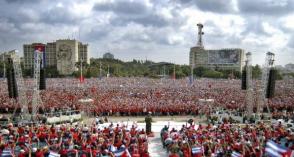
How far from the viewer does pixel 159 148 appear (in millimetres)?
20188

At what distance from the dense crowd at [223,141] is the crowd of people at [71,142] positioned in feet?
4.73

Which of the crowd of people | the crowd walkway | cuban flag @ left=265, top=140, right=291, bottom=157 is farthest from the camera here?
the crowd walkway

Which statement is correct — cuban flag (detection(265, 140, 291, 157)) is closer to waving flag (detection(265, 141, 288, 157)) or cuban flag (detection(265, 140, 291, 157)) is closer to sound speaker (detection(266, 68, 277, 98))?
waving flag (detection(265, 141, 288, 157))

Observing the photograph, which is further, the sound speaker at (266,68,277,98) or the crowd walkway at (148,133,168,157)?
the sound speaker at (266,68,277,98)

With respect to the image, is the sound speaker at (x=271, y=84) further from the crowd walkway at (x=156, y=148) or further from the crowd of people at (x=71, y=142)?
the crowd of people at (x=71, y=142)

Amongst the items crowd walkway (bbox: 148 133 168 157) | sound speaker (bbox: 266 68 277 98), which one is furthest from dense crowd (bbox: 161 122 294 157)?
sound speaker (bbox: 266 68 277 98)

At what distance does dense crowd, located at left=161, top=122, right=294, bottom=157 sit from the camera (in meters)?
14.0

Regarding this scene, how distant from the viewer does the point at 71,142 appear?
16.5 meters

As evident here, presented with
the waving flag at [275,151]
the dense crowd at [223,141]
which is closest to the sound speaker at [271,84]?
the dense crowd at [223,141]

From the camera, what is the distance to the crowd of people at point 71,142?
14.0 m

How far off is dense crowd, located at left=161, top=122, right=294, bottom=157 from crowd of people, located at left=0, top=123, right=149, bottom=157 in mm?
1443

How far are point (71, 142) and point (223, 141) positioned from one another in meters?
6.48

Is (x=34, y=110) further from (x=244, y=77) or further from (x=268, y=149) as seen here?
(x=268, y=149)

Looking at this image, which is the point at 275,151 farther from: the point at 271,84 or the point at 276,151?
the point at 271,84
